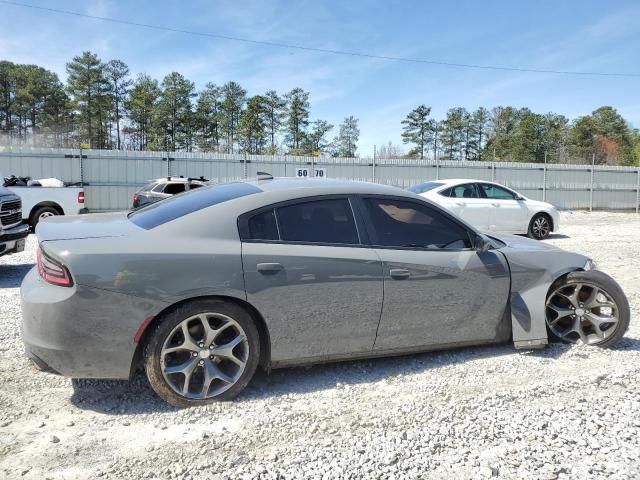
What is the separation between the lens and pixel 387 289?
3.45 m

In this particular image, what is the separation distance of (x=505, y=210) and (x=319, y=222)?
992cm

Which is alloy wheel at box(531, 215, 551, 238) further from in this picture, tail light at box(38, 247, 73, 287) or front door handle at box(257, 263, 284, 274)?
tail light at box(38, 247, 73, 287)

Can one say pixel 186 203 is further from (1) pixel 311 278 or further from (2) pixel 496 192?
(2) pixel 496 192

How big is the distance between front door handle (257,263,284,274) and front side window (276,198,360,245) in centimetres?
22

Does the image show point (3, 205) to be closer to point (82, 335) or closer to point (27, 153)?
point (82, 335)

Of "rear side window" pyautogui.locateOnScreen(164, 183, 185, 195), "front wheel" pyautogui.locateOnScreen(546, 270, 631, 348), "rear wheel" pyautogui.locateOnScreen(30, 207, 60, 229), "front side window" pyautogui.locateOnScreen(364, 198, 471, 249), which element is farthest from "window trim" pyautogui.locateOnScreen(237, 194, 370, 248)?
"rear wheel" pyautogui.locateOnScreen(30, 207, 60, 229)

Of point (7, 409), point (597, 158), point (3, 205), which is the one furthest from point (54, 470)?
point (597, 158)

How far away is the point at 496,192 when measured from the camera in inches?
485

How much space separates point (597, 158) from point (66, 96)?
6199 cm

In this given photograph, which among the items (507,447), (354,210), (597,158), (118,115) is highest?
(118,115)

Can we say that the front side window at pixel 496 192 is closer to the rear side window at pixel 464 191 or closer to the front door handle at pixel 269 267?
→ the rear side window at pixel 464 191

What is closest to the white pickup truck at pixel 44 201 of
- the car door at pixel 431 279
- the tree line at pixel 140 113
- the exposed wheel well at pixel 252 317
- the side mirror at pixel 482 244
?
the exposed wheel well at pixel 252 317

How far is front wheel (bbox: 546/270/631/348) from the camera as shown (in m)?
3.99

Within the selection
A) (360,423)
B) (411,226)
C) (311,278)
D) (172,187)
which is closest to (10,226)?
(311,278)
